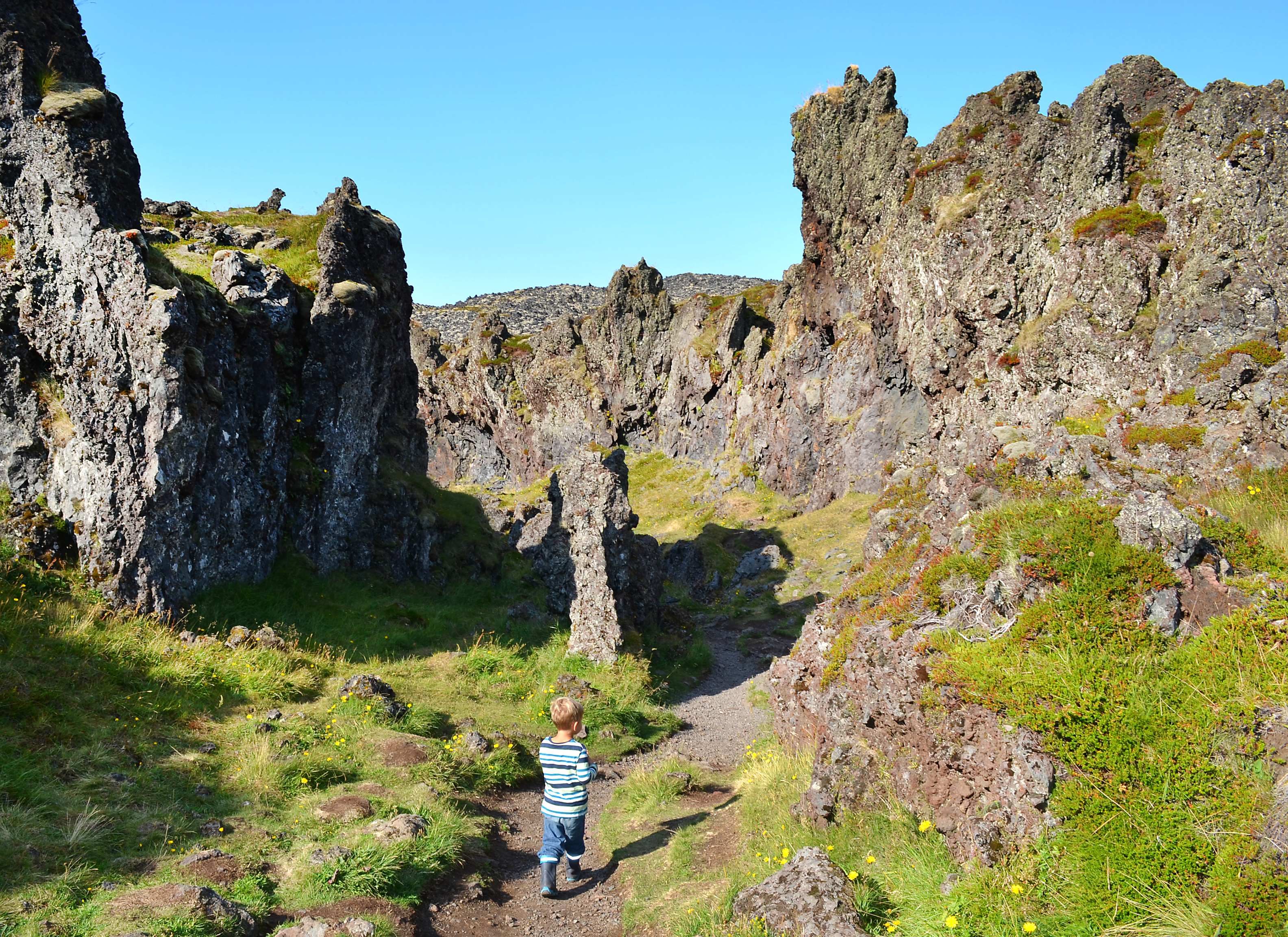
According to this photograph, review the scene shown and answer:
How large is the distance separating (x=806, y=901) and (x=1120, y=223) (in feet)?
112

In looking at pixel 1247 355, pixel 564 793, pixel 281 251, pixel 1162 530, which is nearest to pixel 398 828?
pixel 564 793

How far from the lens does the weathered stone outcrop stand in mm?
19344

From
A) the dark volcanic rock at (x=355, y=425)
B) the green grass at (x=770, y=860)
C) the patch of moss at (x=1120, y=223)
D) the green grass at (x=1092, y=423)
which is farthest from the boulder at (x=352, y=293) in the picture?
the patch of moss at (x=1120, y=223)

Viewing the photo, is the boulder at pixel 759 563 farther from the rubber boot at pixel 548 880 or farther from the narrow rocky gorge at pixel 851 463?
the rubber boot at pixel 548 880

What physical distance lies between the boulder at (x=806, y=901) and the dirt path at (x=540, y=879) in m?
2.33

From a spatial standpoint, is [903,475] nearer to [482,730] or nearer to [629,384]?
[482,730]

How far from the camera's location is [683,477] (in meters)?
61.0

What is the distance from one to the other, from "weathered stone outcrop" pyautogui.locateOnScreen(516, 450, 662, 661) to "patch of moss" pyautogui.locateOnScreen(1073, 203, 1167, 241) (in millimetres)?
23816

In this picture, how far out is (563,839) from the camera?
8547 mm

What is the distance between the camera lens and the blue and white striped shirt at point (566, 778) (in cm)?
834

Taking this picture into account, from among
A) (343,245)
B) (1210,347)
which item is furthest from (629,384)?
(1210,347)

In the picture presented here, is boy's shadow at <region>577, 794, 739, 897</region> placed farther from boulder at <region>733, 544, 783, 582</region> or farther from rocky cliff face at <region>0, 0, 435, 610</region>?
boulder at <region>733, 544, 783, 582</region>

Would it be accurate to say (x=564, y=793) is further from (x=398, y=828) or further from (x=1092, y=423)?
(x=1092, y=423)

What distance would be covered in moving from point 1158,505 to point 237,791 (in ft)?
38.9
